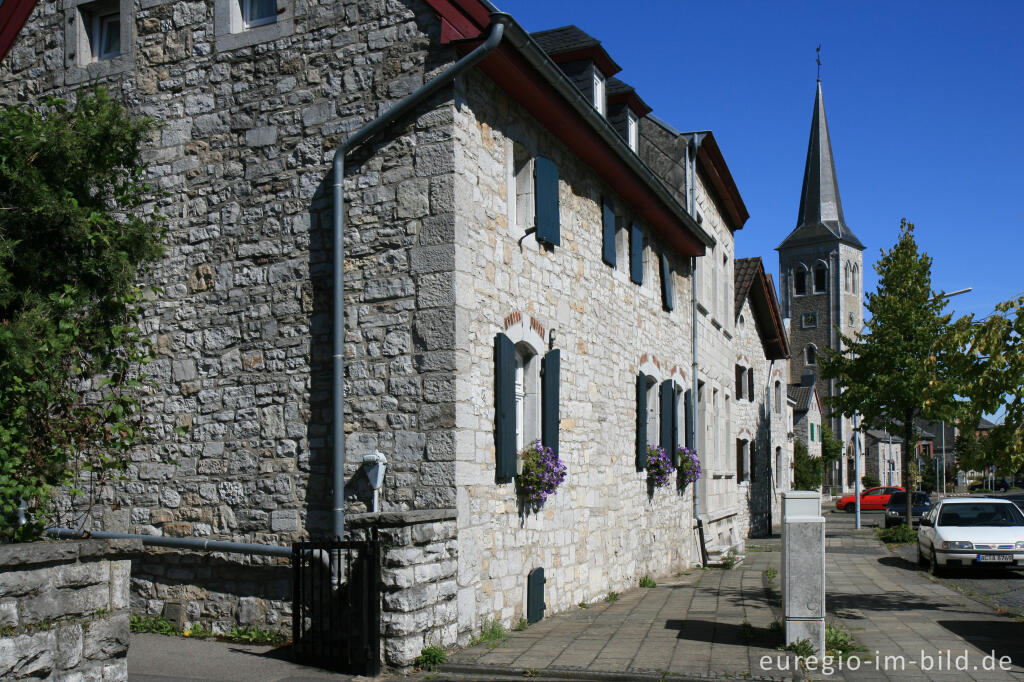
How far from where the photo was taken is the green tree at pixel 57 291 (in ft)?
21.0

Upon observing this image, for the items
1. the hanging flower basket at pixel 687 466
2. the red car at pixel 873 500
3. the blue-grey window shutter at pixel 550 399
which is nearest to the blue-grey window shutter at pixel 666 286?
the hanging flower basket at pixel 687 466

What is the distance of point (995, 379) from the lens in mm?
9531

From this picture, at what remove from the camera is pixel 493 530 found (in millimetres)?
9141

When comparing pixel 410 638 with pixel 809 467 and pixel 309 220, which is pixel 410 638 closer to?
pixel 309 220

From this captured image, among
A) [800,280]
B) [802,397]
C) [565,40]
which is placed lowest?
[802,397]

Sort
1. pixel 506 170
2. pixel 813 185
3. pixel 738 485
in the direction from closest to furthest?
pixel 506 170
pixel 738 485
pixel 813 185

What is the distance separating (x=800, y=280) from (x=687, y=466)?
7298 cm

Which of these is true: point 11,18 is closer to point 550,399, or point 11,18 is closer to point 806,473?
point 550,399

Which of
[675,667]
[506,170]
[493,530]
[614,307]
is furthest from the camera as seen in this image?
[614,307]

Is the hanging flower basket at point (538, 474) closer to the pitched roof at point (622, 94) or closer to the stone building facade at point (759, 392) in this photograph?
the pitched roof at point (622, 94)

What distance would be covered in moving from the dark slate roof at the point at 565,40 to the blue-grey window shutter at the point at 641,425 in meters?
4.93

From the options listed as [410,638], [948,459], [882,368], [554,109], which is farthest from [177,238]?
[948,459]

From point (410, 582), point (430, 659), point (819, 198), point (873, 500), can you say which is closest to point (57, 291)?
point (410, 582)

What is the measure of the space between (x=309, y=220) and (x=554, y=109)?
9.68 feet
